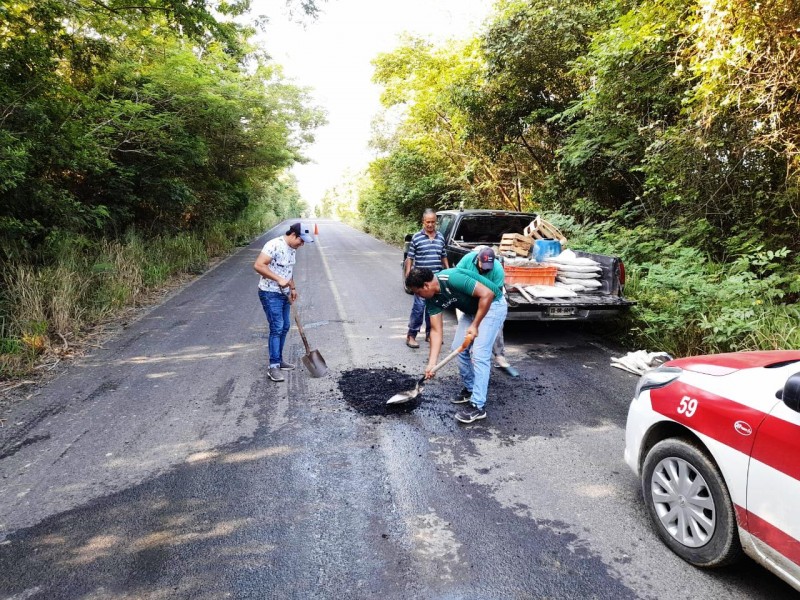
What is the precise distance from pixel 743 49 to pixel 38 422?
27.2 feet

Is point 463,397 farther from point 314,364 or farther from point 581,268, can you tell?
point 581,268

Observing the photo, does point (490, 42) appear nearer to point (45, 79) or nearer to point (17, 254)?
point (45, 79)

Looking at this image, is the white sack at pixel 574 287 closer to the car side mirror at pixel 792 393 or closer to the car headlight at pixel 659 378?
the car headlight at pixel 659 378

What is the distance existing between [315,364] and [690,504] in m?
3.73

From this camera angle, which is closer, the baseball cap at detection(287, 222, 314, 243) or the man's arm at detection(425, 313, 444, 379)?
the man's arm at detection(425, 313, 444, 379)

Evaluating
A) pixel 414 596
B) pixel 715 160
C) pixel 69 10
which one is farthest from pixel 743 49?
pixel 69 10

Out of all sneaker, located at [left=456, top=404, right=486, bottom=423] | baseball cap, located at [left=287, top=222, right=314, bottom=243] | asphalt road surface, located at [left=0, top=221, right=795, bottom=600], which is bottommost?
asphalt road surface, located at [left=0, top=221, right=795, bottom=600]

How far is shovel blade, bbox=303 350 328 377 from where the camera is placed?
516cm

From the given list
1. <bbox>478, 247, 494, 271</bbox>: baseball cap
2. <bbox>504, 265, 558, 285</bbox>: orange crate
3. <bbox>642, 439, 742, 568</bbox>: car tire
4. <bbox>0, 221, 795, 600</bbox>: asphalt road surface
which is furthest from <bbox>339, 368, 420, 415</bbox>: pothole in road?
<bbox>642, 439, 742, 568</bbox>: car tire

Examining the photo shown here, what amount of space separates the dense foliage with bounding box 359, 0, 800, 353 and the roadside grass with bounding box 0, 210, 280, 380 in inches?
302

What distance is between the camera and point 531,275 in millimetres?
6297

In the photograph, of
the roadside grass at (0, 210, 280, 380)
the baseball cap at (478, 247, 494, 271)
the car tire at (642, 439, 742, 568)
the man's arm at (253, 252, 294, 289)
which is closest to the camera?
the car tire at (642, 439, 742, 568)

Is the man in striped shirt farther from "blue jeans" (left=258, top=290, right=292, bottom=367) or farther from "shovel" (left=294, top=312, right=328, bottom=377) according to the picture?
"blue jeans" (left=258, top=290, right=292, bottom=367)

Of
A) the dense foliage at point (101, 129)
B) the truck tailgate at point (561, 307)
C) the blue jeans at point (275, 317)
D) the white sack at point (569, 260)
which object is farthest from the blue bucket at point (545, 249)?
the dense foliage at point (101, 129)
